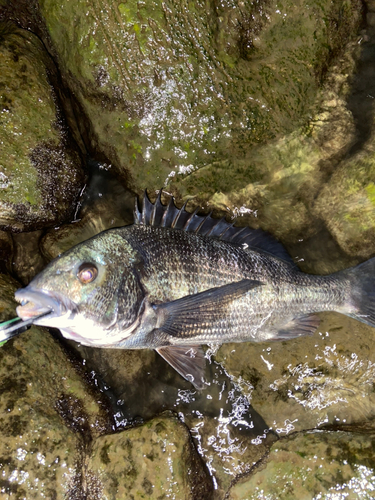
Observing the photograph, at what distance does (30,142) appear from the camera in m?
3.53

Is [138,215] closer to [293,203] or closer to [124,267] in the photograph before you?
[124,267]

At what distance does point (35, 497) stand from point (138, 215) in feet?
8.99

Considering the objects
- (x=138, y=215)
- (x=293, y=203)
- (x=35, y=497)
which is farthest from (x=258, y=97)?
(x=35, y=497)

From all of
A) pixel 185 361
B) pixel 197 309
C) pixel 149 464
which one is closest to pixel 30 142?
pixel 197 309

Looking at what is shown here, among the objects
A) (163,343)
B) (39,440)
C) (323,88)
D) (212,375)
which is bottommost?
(39,440)

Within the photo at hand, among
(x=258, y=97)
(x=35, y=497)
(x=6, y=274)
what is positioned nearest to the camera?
(x=35, y=497)

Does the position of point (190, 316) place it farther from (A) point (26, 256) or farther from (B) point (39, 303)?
(A) point (26, 256)

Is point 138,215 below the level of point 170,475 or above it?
above

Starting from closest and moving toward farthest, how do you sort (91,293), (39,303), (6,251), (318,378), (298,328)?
(39,303)
(91,293)
(298,328)
(318,378)
(6,251)

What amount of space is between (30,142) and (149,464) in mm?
3395

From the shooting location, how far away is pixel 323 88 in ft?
12.5

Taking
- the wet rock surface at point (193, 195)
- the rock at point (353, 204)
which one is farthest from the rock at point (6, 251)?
the rock at point (353, 204)

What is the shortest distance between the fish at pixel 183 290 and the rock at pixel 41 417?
1.00 metres

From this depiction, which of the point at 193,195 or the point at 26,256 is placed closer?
the point at 193,195
